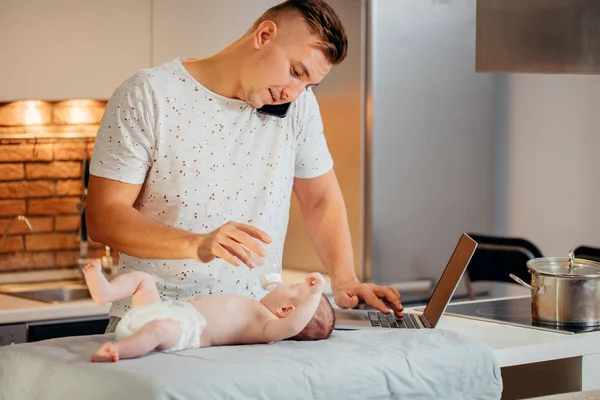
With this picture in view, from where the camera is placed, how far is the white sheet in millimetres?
1518

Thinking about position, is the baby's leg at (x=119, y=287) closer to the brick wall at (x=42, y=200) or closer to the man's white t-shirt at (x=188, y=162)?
the man's white t-shirt at (x=188, y=162)

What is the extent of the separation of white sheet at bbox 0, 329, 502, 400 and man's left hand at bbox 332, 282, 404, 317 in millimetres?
250

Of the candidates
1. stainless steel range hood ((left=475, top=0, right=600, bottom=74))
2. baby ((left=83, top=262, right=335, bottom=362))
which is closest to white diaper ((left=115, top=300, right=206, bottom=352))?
baby ((left=83, top=262, right=335, bottom=362))

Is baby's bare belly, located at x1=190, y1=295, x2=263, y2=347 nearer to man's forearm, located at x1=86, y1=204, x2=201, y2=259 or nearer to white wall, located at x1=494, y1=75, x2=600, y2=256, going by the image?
man's forearm, located at x1=86, y1=204, x2=201, y2=259

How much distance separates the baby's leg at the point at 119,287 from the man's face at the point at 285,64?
48cm

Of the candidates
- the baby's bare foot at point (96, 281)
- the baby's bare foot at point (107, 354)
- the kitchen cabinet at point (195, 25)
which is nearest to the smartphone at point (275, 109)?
the baby's bare foot at point (96, 281)

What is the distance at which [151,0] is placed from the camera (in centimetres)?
350

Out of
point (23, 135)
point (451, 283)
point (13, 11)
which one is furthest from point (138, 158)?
point (23, 135)

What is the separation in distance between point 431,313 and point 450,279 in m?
0.10

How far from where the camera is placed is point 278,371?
160 cm

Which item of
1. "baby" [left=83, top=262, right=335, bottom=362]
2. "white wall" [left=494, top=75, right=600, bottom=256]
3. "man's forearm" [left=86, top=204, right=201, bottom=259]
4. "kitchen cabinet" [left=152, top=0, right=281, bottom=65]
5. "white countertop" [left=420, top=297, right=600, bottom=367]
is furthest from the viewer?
"white wall" [left=494, top=75, right=600, bottom=256]

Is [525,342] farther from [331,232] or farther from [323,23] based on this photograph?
[323,23]

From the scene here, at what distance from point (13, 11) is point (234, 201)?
1.47 m

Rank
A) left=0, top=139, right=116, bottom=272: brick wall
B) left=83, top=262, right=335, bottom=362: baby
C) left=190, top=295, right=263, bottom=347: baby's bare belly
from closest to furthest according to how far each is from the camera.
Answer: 1. left=83, top=262, right=335, bottom=362: baby
2. left=190, top=295, right=263, bottom=347: baby's bare belly
3. left=0, top=139, right=116, bottom=272: brick wall
